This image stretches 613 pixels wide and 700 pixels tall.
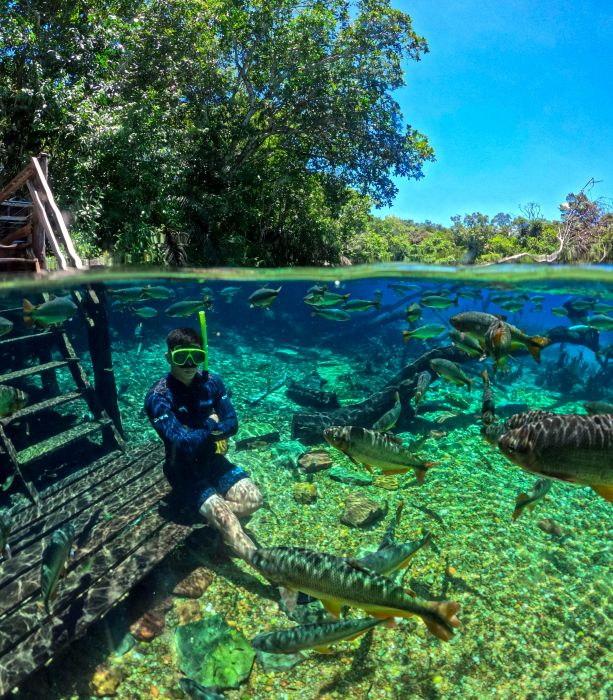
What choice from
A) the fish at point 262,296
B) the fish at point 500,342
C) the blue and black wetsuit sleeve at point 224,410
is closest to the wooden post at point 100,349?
the fish at point 262,296

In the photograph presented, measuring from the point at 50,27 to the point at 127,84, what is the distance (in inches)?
130

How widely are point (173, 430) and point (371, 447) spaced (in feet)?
9.18

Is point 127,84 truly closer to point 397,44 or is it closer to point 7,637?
point 397,44

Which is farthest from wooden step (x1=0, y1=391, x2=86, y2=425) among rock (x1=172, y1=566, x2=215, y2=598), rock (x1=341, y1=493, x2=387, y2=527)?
rock (x1=341, y1=493, x2=387, y2=527)

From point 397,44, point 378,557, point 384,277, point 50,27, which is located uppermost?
point 397,44

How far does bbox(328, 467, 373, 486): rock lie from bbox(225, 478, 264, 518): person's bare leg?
2.00 m

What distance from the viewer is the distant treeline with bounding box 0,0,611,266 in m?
15.0

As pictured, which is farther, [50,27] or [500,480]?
[50,27]

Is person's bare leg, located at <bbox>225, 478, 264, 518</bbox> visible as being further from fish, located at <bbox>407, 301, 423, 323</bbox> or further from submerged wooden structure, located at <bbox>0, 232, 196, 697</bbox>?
fish, located at <bbox>407, 301, 423, 323</bbox>

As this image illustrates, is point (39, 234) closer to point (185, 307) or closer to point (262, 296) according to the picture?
point (185, 307)

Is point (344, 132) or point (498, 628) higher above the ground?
point (344, 132)

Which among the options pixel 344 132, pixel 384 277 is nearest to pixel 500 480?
pixel 384 277

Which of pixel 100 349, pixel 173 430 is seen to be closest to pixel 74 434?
pixel 100 349

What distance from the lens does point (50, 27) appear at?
15.9 metres
